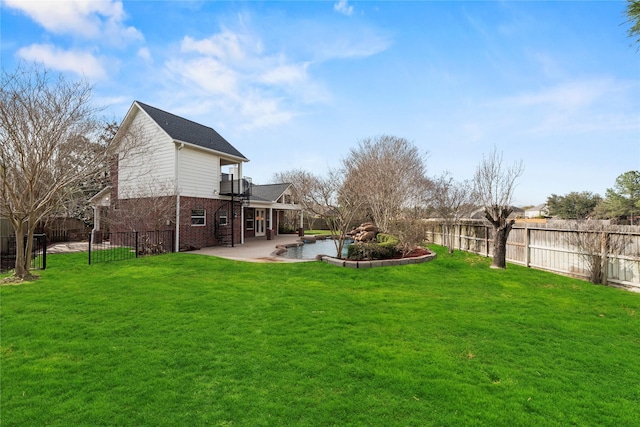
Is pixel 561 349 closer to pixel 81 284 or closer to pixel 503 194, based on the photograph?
pixel 503 194

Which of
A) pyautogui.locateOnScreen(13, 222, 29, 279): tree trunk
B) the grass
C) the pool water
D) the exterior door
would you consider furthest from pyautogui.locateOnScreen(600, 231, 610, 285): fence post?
the exterior door

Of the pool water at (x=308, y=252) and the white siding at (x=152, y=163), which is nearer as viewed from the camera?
the pool water at (x=308, y=252)

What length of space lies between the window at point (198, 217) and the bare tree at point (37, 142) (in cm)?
713

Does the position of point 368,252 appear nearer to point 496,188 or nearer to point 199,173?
point 496,188

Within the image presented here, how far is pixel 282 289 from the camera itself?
8000 millimetres

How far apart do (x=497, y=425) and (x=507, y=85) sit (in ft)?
46.7

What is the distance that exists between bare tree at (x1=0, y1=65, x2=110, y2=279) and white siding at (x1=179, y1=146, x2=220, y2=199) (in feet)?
21.0

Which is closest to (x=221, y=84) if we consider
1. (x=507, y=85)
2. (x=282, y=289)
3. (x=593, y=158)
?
(x=282, y=289)

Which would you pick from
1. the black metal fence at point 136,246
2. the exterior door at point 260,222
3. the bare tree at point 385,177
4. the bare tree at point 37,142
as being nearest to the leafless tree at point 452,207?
the bare tree at point 385,177

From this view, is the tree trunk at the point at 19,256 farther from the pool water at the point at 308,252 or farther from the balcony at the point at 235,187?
the balcony at the point at 235,187

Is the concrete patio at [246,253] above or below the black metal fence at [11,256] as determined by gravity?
below

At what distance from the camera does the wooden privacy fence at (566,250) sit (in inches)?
323

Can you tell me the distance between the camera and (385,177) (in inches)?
A: 820

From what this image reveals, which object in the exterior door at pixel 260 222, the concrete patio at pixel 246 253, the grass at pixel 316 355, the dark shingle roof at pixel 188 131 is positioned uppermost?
the dark shingle roof at pixel 188 131
